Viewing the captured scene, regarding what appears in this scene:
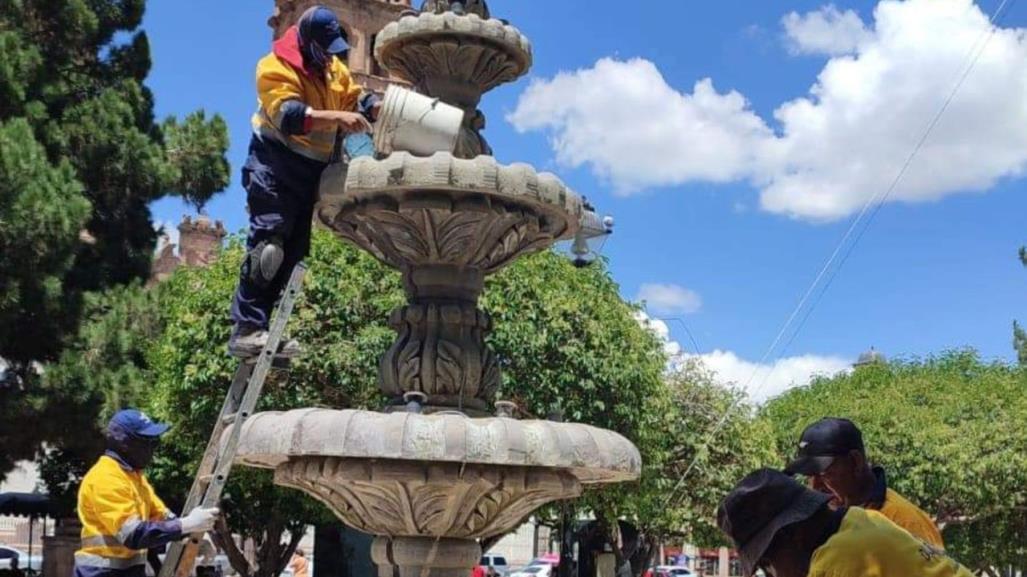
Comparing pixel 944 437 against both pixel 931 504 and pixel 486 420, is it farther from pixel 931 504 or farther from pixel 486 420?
pixel 486 420

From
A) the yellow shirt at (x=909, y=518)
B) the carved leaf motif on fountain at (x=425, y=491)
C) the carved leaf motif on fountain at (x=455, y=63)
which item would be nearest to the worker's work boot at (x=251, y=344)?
the carved leaf motif on fountain at (x=425, y=491)

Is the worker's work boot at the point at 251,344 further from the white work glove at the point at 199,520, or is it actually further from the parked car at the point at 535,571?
the parked car at the point at 535,571

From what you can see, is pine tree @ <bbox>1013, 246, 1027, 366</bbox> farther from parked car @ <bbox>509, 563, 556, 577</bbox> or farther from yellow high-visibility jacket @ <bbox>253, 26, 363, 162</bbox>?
yellow high-visibility jacket @ <bbox>253, 26, 363, 162</bbox>

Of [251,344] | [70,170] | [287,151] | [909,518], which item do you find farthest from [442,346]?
[70,170]

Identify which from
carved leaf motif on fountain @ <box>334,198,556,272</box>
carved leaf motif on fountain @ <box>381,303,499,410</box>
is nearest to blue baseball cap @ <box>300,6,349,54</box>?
carved leaf motif on fountain @ <box>334,198,556,272</box>

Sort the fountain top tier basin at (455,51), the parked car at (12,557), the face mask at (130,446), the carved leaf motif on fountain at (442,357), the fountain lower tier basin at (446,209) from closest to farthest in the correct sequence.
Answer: the face mask at (130,446) → the fountain lower tier basin at (446,209) → the carved leaf motif on fountain at (442,357) → the fountain top tier basin at (455,51) → the parked car at (12,557)

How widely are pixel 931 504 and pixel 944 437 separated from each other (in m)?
1.92

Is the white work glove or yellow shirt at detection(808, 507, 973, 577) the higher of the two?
the white work glove

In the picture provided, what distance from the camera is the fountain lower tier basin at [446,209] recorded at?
18.9 feet

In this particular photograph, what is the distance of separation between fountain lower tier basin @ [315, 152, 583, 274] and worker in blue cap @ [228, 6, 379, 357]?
0.17 m

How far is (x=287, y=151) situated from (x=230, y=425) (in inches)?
57.5

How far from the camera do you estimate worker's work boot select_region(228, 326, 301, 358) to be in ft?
19.3

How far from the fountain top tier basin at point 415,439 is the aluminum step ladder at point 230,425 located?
4.9 inches

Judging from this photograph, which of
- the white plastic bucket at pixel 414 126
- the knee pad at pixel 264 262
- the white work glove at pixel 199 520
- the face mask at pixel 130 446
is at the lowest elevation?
the white work glove at pixel 199 520
